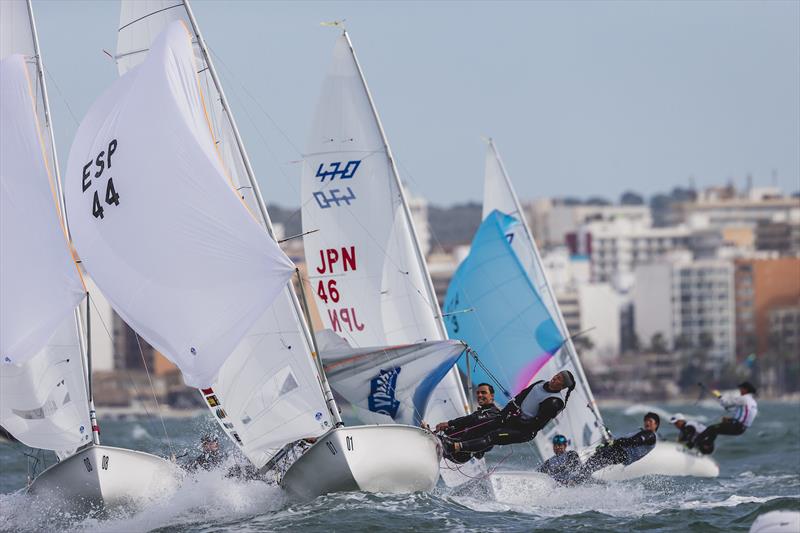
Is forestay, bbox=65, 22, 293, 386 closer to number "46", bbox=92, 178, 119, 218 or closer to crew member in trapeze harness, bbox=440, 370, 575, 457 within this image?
number "46", bbox=92, 178, 119, 218

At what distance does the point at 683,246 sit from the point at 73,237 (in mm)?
133947

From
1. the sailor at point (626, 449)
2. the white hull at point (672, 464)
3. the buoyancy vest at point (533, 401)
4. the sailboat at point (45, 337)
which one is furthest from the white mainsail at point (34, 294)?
the white hull at point (672, 464)

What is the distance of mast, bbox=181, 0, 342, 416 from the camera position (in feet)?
57.5

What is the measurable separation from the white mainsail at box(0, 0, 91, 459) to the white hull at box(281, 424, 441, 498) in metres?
2.60

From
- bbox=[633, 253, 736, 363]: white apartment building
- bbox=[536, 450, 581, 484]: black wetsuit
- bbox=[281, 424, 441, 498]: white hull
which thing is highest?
bbox=[281, 424, 441, 498]: white hull

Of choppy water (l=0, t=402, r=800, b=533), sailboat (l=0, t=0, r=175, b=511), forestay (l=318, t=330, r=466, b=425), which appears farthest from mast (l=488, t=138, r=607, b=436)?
sailboat (l=0, t=0, r=175, b=511)

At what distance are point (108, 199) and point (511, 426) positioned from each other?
191 inches

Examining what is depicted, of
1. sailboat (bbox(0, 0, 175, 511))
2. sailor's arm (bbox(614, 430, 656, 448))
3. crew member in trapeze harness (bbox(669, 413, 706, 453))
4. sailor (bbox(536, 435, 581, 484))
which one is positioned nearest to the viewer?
sailboat (bbox(0, 0, 175, 511))

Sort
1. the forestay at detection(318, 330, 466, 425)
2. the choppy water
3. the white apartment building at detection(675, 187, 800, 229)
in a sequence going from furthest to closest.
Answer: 1. the white apartment building at detection(675, 187, 800, 229)
2. the forestay at detection(318, 330, 466, 425)
3. the choppy water

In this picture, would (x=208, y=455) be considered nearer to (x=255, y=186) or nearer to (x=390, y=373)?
(x=390, y=373)

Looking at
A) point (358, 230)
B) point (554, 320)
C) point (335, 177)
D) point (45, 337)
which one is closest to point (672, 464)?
point (554, 320)

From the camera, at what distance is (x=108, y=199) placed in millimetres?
16906

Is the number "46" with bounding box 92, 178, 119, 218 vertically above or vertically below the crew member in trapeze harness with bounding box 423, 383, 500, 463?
above

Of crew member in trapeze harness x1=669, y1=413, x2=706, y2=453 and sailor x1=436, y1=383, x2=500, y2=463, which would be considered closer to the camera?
sailor x1=436, y1=383, x2=500, y2=463
